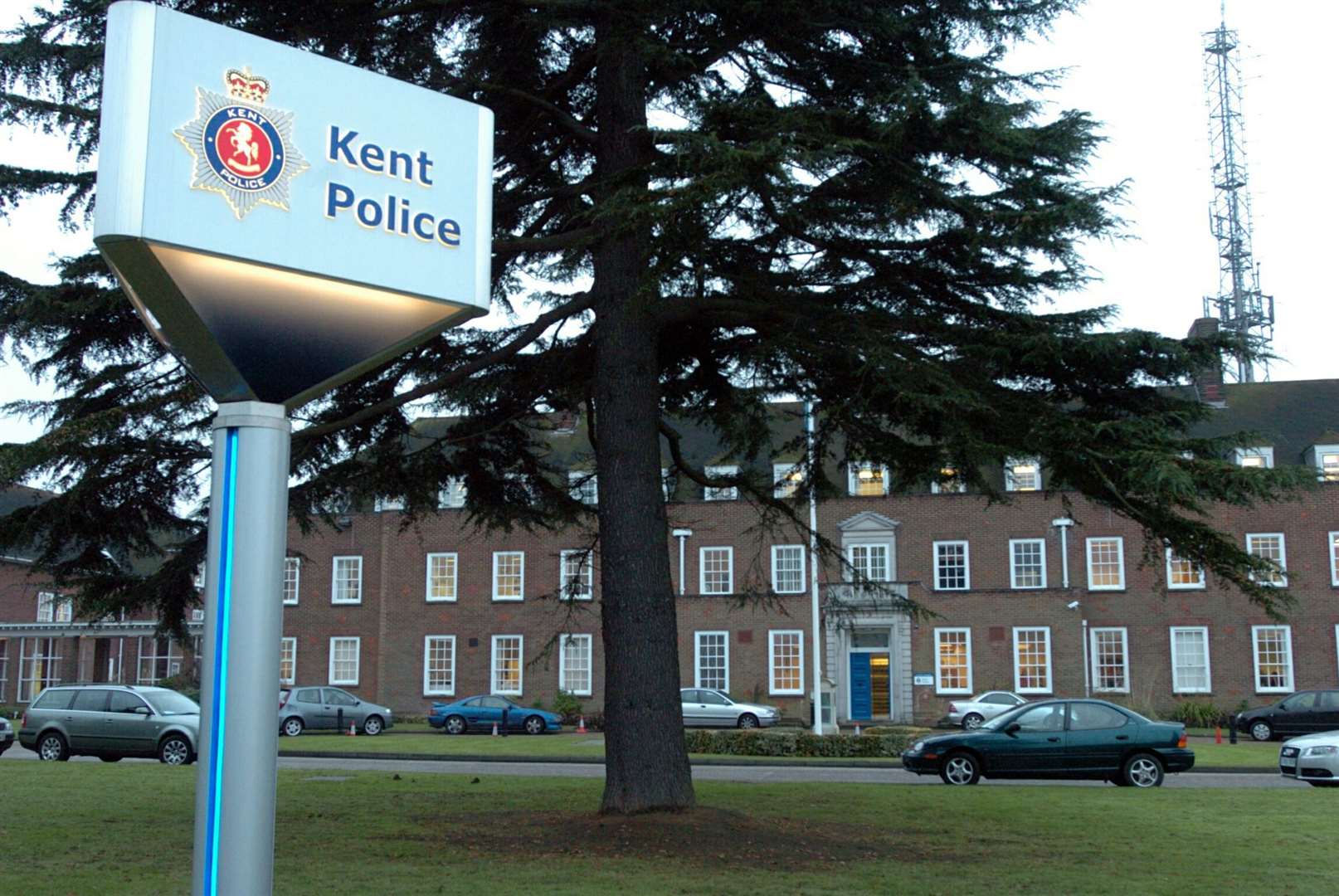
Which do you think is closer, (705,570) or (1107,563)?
(1107,563)

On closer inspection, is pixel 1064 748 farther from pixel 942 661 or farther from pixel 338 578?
pixel 338 578

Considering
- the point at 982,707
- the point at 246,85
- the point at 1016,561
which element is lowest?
the point at 982,707

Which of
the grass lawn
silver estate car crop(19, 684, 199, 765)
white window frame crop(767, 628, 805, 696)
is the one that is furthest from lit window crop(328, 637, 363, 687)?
the grass lawn

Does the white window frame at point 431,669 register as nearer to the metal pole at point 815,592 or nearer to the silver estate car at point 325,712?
the silver estate car at point 325,712

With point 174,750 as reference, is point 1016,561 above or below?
above

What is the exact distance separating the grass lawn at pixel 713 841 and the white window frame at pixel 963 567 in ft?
85.0

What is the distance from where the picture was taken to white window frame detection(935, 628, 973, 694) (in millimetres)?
44219

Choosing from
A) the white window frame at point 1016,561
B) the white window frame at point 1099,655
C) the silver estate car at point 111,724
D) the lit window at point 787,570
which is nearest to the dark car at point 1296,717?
the white window frame at point 1099,655

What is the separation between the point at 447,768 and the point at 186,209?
22460mm

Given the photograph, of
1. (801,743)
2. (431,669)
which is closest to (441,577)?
Result: (431,669)

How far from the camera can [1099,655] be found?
43781 mm

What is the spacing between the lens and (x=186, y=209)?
213 inches

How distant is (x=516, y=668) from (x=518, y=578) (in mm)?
3238

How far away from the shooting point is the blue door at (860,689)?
4506 centimetres
